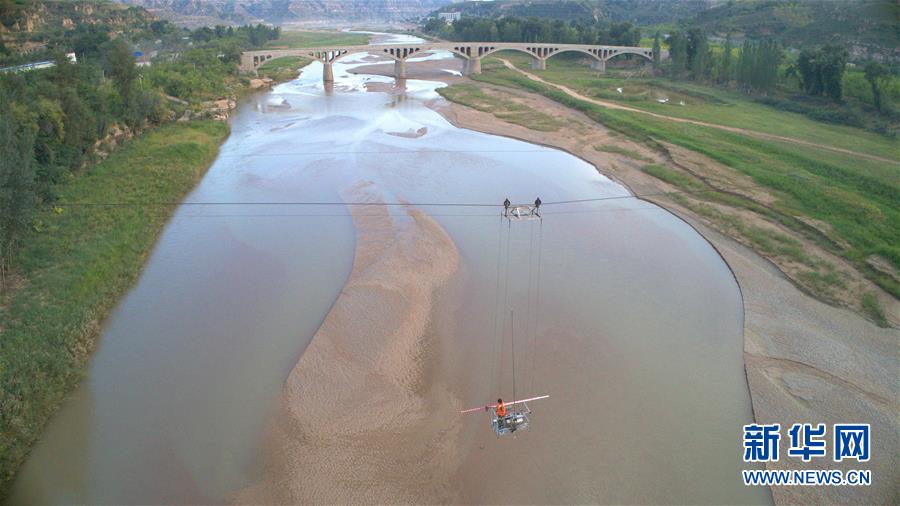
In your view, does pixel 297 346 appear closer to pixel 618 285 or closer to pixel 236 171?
pixel 618 285

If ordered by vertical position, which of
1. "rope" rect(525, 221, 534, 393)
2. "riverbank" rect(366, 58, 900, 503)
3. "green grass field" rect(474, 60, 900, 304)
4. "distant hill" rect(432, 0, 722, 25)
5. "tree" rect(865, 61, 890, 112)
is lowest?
"riverbank" rect(366, 58, 900, 503)

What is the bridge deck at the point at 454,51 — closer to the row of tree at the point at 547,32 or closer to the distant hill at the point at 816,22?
the row of tree at the point at 547,32

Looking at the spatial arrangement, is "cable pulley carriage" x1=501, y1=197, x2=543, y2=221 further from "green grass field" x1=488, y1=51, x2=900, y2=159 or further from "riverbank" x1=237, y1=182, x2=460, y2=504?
"green grass field" x1=488, y1=51, x2=900, y2=159

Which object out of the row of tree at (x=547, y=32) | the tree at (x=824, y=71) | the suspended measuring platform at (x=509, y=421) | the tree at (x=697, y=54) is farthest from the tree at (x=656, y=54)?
the suspended measuring platform at (x=509, y=421)

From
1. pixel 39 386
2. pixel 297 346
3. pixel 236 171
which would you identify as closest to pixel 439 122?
pixel 236 171

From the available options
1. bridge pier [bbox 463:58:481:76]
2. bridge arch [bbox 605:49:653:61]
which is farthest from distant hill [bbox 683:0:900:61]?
bridge pier [bbox 463:58:481:76]

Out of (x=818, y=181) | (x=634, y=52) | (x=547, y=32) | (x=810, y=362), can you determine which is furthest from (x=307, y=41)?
(x=810, y=362)
